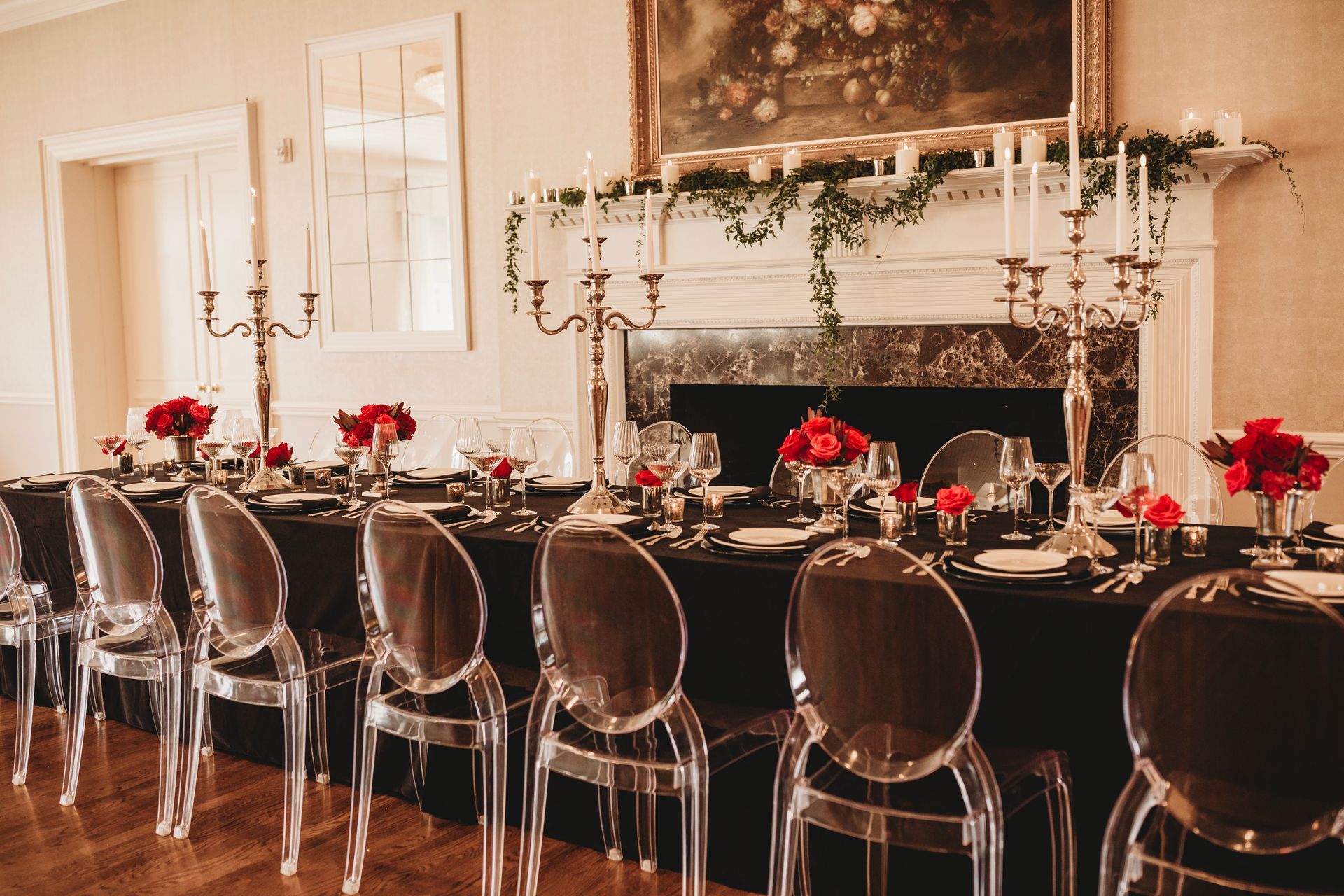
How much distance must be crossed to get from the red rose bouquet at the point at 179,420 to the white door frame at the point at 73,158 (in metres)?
2.55

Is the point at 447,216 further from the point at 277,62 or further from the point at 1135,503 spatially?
the point at 1135,503

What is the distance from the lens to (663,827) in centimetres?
274

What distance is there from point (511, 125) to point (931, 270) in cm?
221

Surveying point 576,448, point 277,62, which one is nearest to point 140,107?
point 277,62

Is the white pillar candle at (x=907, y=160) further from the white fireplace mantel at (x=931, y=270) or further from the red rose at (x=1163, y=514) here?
the red rose at (x=1163, y=514)

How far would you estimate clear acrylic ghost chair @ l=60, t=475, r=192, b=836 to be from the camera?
9.81 feet

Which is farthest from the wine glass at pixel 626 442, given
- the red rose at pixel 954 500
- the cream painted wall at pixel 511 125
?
the cream painted wall at pixel 511 125

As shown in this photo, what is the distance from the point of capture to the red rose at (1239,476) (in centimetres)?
220

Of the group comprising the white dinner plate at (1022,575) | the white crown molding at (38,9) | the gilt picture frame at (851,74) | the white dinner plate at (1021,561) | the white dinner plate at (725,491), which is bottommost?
the white dinner plate at (1022,575)

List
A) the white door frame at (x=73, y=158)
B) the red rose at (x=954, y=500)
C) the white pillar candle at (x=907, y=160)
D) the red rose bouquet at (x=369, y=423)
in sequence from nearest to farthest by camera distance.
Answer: the red rose at (x=954, y=500), the red rose bouquet at (x=369, y=423), the white pillar candle at (x=907, y=160), the white door frame at (x=73, y=158)

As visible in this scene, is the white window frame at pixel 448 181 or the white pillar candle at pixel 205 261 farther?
the white window frame at pixel 448 181

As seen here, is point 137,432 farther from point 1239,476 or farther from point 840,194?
point 1239,476

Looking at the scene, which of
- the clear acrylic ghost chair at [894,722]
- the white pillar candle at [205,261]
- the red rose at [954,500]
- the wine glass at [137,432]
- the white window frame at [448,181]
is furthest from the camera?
the white window frame at [448,181]

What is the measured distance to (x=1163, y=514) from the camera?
234 cm
